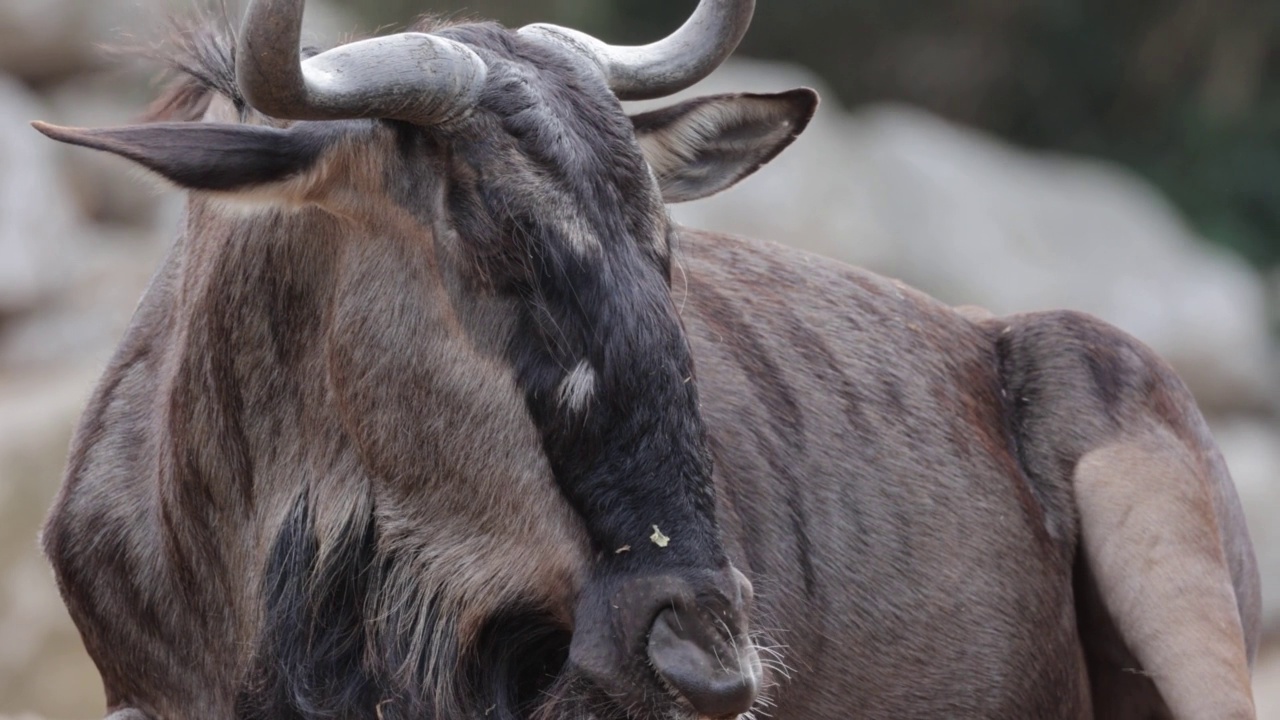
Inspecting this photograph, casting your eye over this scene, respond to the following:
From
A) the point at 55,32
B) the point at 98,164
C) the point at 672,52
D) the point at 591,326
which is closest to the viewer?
the point at 591,326

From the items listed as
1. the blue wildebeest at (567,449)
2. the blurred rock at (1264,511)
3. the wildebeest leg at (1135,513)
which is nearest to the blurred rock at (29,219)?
the blue wildebeest at (567,449)

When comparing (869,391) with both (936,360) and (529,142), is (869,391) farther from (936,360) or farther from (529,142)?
(529,142)

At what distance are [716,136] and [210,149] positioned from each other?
1711 mm

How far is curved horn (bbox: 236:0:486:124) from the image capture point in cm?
344

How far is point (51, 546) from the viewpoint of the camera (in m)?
4.91

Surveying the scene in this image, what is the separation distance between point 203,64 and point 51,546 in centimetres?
157

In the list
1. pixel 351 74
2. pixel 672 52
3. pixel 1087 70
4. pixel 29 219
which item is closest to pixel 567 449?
pixel 351 74

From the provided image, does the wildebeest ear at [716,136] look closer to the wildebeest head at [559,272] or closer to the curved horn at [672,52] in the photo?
the curved horn at [672,52]

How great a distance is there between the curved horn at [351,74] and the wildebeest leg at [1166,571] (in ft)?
9.69

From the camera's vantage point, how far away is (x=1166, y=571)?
18.0ft

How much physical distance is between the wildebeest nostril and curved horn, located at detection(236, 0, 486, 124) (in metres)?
1.30

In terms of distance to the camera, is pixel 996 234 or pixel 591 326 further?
pixel 996 234

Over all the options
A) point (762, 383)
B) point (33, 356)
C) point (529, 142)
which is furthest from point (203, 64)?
point (33, 356)

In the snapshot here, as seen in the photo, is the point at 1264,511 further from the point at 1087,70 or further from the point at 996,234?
the point at 1087,70
